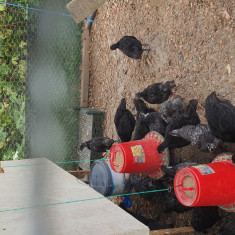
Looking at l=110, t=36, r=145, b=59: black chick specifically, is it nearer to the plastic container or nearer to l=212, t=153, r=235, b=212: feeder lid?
the plastic container

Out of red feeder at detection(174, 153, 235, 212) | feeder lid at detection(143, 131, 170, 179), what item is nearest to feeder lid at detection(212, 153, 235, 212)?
red feeder at detection(174, 153, 235, 212)

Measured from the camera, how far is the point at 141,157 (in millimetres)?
2377

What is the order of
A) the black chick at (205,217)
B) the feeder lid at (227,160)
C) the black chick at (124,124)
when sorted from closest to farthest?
the feeder lid at (227,160) → the black chick at (205,217) → the black chick at (124,124)

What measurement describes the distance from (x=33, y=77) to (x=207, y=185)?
2663 mm

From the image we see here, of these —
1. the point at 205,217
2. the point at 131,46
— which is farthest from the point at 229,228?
the point at 131,46

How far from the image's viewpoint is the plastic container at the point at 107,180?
9.29 ft

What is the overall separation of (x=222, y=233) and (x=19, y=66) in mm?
2801

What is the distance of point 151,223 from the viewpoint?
99.2 inches

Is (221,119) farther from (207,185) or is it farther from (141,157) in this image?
(141,157)

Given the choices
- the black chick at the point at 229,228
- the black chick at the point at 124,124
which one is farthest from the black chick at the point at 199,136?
the black chick at the point at 124,124

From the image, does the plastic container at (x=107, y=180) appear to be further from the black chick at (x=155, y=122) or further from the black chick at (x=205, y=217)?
the black chick at (x=205, y=217)

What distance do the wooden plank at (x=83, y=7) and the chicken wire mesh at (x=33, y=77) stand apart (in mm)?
1442

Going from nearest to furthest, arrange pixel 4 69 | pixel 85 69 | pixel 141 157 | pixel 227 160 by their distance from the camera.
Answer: pixel 227 160, pixel 141 157, pixel 4 69, pixel 85 69

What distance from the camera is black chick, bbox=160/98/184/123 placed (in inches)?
88.4
